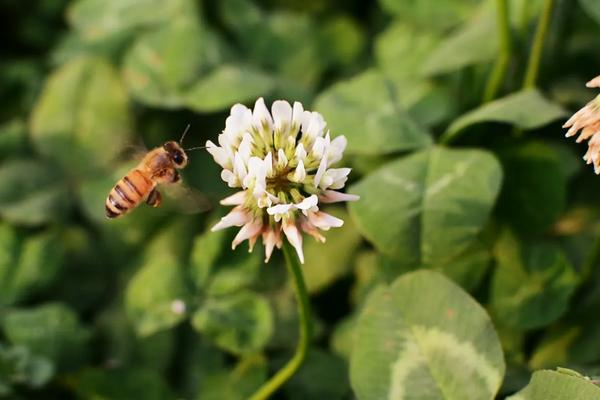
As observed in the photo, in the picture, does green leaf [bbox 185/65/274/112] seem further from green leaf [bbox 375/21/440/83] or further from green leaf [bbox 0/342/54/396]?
green leaf [bbox 0/342/54/396]

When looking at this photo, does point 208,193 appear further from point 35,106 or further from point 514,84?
→ point 514,84

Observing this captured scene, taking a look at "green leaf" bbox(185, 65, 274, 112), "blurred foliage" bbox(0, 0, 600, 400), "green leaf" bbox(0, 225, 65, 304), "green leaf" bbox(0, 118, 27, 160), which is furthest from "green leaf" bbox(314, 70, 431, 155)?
"green leaf" bbox(0, 118, 27, 160)

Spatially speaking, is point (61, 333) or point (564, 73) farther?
point (564, 73)

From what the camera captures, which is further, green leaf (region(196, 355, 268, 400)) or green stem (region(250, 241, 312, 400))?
green leaf (region(196, 355, 268, 400))

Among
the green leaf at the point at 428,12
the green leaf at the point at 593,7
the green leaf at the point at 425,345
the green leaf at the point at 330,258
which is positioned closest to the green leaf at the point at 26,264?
the green leaf at the point at 330,258

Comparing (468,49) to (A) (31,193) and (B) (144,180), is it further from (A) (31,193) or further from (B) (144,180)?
(A) (31,193)

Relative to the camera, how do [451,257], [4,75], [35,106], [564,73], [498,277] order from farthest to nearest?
[4,75], [35,106], [564,73], [498,277], [451,257]

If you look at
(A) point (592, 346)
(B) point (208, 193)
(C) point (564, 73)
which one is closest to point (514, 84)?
(C) point (564, 73)

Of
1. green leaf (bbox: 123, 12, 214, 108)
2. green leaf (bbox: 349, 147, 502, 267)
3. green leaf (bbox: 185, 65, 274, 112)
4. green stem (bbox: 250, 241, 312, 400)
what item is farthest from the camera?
green leaf (bbox: 123, 12, 214, 108)
